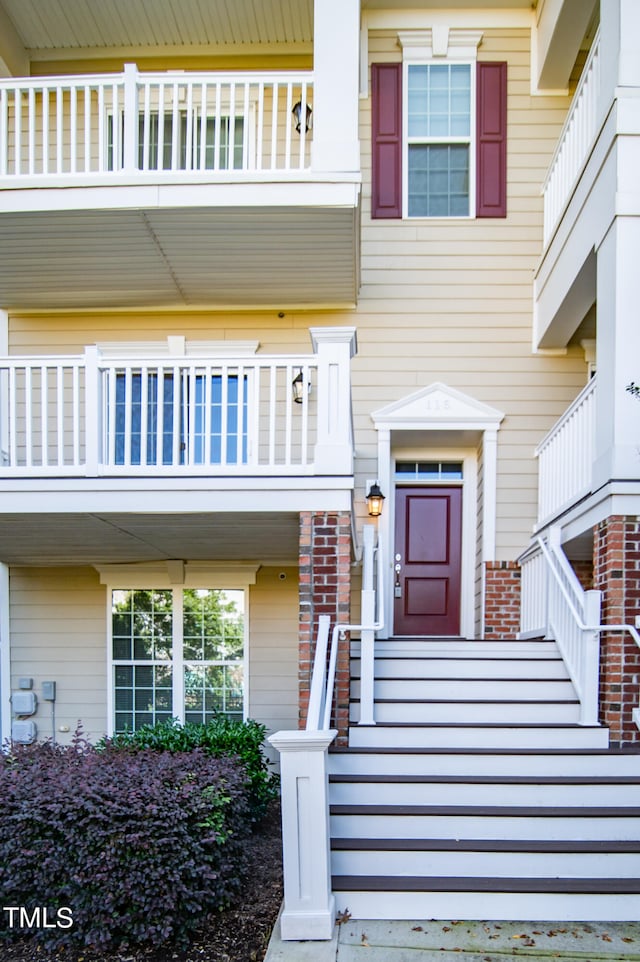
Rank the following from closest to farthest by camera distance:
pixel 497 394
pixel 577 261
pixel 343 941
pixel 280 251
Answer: pixel 343 941, pixel 577 261, pixel 280 251, pixel 497 394

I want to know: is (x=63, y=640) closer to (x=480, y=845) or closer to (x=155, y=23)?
(x=480, y=845)

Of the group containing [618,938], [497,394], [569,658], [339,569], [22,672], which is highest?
[497,394]

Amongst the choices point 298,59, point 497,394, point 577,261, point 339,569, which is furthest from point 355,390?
point 298,59

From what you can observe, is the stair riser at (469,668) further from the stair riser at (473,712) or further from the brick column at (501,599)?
the brick column at (501,599)

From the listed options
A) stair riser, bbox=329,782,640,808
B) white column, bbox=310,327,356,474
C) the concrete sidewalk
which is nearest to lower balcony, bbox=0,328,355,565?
white column, bbox=310,327,356,474

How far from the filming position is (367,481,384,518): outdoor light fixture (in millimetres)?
7582

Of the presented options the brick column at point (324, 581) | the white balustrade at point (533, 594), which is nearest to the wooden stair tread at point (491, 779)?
the brick column at point (324, 581)

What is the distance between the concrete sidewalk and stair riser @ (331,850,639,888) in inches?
11.3

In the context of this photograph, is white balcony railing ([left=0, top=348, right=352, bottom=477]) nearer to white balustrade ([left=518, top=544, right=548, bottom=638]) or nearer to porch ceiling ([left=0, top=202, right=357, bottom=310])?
porch ceiling ([left=0, top=202, right=357, bottom=310])

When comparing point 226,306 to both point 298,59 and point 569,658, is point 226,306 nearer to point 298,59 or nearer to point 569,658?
point 298,59

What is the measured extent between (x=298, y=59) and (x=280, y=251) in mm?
2482

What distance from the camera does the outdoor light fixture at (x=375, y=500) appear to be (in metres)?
7.58

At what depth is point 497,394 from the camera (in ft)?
25.9

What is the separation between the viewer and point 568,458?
6.61m
